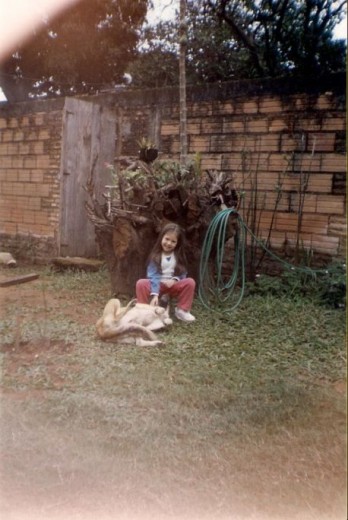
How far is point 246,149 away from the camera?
19.3 ft

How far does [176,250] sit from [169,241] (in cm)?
17

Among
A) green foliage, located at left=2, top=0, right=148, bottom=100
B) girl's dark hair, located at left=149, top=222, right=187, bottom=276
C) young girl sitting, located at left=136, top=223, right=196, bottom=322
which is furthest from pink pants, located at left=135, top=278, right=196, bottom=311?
green foliage, located at left=2, top=0, right=148, bottom=100

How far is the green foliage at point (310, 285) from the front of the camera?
4859mm

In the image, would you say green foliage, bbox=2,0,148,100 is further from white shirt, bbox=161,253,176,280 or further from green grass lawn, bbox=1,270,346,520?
green grass lawn, bbox=1,270,346,520

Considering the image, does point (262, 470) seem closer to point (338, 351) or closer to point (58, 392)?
point (58, 392)

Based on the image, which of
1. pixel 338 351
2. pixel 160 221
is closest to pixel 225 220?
pixel 160 221

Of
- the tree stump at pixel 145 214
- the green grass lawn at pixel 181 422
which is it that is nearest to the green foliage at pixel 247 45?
the tree stump at pixel 145 214

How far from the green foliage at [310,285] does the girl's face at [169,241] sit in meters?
1.14

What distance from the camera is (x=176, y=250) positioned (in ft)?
15.4

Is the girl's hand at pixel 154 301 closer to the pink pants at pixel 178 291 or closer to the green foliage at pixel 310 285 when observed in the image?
the pink pants at pixel 178 291

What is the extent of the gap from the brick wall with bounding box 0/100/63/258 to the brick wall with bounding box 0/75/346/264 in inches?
13.0

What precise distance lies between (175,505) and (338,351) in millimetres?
1997

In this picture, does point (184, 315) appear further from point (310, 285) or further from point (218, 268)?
point (310, 285)

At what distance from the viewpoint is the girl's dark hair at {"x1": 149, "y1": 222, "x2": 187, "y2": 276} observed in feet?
15.1
